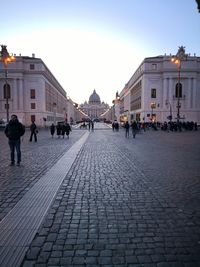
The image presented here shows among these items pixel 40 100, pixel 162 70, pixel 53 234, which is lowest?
pixel 53 234

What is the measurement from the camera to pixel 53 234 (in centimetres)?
415

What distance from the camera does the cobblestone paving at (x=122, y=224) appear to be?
3.47 meters

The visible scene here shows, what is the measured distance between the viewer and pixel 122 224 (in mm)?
4531

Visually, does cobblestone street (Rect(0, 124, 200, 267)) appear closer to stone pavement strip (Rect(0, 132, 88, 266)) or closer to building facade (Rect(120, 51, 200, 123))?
stone pavement strip (Rect(0, 132, 88, 266))

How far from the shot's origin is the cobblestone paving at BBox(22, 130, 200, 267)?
137 inches

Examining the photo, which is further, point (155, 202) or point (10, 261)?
point (155, 202)

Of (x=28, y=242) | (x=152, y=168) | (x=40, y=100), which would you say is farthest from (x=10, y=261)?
(x=40, y=100)

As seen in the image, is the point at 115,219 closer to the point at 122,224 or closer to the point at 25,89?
the point at 122,224

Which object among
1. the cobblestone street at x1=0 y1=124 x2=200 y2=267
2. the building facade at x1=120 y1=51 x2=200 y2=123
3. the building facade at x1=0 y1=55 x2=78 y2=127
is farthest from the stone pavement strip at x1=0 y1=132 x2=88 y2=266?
the building facade at x1=120 y1=51 x2=200 y2=123

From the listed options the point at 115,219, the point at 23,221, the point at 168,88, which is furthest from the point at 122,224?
the point at 168,88

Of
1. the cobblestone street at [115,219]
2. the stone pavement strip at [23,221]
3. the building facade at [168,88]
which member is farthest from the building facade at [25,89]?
the stone pavement strip at [23,221]

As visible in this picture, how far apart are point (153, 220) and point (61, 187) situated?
3.03m

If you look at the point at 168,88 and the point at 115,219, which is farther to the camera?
the point at 168,88

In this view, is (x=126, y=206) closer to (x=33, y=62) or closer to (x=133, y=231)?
(x=133, y=231)
